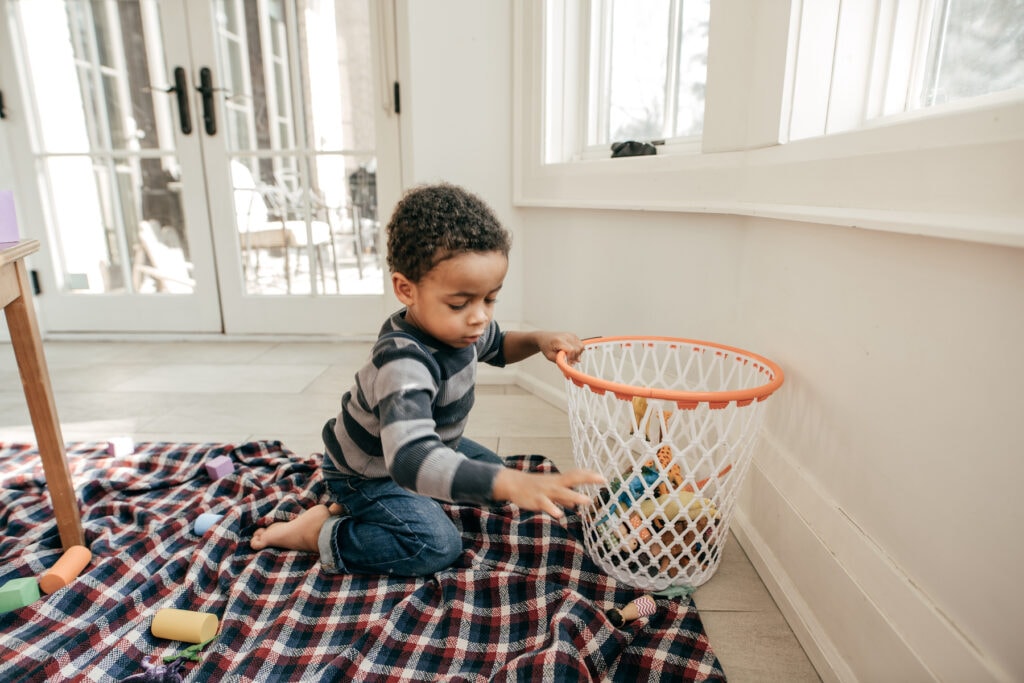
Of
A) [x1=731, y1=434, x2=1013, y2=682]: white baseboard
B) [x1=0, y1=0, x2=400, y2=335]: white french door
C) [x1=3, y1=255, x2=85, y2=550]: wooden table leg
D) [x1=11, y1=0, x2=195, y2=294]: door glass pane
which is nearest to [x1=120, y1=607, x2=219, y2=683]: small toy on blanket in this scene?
[x1=3, y1=255, x2=85, y2=550]: wooden table leg

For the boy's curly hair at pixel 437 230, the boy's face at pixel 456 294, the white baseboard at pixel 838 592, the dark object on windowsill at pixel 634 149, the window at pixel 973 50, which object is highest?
the window at pixel 973 50

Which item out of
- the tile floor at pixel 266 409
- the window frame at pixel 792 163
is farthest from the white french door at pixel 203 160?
the window frame at pixel 792 163

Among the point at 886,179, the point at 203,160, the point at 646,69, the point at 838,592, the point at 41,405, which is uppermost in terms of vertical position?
the point at 646,69

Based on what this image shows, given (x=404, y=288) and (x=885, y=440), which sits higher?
(x=404, y=288)

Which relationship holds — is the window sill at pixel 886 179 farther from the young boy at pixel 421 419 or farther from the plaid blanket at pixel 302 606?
the plaid blanket at pixel 302 606

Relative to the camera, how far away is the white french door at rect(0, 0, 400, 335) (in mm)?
2373

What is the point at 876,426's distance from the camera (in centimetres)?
74

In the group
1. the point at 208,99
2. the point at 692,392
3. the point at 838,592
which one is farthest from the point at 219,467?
the point at 208,99

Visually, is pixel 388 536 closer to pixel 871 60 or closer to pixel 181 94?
pixel 871 60

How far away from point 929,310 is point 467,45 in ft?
5.16

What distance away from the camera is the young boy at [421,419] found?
0.74 meters

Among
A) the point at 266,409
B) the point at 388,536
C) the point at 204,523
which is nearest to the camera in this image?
the point at 388,536

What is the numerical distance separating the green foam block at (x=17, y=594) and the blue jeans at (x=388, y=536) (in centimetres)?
41

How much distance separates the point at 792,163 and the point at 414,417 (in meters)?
0.67
